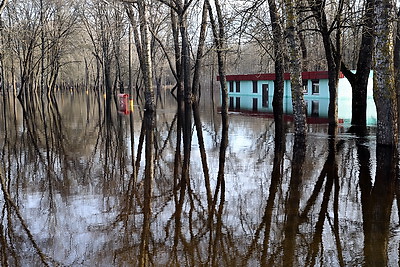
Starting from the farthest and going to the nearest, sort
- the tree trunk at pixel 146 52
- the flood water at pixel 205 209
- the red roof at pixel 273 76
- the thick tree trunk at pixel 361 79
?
the red roof at pixel 273 76 → the tree trunk at pixel 146 52 → the thick tree trunk at pixel 361 79 → the flood water at pixel 205 209

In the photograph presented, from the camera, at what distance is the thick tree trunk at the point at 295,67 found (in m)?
11.9

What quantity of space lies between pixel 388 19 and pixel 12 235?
8.97 m

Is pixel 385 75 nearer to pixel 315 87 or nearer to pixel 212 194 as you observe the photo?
pixel 212 194

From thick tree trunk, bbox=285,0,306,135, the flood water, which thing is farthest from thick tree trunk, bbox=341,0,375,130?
the flood water

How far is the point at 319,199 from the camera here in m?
6.74

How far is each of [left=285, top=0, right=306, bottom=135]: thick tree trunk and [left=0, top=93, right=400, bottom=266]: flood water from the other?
1.16 m

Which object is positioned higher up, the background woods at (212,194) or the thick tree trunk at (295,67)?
the thick tree trunk at (295,67)

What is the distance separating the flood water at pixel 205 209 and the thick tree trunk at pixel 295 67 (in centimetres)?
116

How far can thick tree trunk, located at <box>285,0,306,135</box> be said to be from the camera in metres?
11.9

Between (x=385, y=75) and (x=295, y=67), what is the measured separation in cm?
266

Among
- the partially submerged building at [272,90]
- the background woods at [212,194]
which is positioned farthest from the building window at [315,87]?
the background woods at [212,194]

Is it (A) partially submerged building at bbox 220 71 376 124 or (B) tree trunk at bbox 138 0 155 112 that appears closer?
(B) tree trunk at bbox 138 0 155 112

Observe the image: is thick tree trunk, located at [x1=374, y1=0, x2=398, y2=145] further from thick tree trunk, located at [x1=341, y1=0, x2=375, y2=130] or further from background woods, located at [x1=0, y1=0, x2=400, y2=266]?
thick tree trunk, located at [x1=341, y1=0, x2=375, y2=130]

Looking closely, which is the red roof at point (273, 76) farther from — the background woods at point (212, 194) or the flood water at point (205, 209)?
the flood water at point (205, 209)
